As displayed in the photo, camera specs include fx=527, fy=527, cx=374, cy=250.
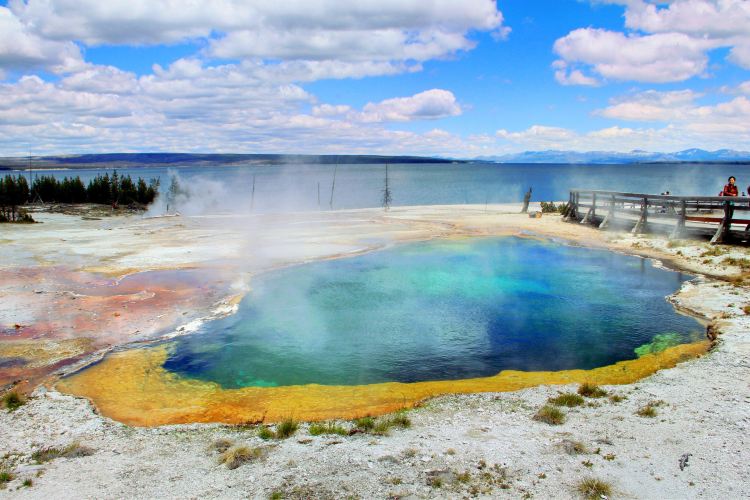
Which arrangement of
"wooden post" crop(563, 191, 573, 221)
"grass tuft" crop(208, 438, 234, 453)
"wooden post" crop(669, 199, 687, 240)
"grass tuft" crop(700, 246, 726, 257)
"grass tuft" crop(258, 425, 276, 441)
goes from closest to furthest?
"grass tuft" crop(208, 438, 234, 453) < "grass tuft" crop(258, 425, 276, 441) < "grass tuft" crop(700, 246, 726, 257) < "wooden post" crop(669, 199, 687, 240) < "wooden post" crop(563, 191, 573, 221)

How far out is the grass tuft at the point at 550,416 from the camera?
28.7 feet

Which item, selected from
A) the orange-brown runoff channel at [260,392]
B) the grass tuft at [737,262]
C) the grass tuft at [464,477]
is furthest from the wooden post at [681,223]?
the grass tuft at [464,477]

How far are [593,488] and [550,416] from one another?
2.13 meters

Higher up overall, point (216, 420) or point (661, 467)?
point (661, 467)

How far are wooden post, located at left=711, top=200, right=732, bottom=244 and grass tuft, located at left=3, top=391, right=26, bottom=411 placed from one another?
2533 cm

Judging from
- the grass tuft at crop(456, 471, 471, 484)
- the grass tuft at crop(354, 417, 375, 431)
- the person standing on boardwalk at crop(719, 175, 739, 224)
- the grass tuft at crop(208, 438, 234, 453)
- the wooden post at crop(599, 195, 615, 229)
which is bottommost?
the grass tuft at crop(208, 438, 234, 453)

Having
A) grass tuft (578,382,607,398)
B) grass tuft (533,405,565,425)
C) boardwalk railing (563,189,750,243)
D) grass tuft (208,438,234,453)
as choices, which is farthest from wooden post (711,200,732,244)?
grass tuft (208,438,234,453)

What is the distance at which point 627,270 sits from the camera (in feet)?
72.9

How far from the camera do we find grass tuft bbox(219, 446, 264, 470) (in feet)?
24.8

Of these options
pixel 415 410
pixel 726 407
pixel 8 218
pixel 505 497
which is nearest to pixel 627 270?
pixel 726 407

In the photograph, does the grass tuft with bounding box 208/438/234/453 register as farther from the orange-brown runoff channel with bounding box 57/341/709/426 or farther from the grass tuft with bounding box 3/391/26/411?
the grass tuft with bounding box 3/391/26/411

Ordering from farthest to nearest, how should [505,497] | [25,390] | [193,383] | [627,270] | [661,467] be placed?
[627,270], [193,383], [25,390], [661,467], [505,497]

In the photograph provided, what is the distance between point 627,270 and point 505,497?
18.1 meters

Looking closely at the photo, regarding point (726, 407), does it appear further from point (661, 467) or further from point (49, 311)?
point (49, 311)
